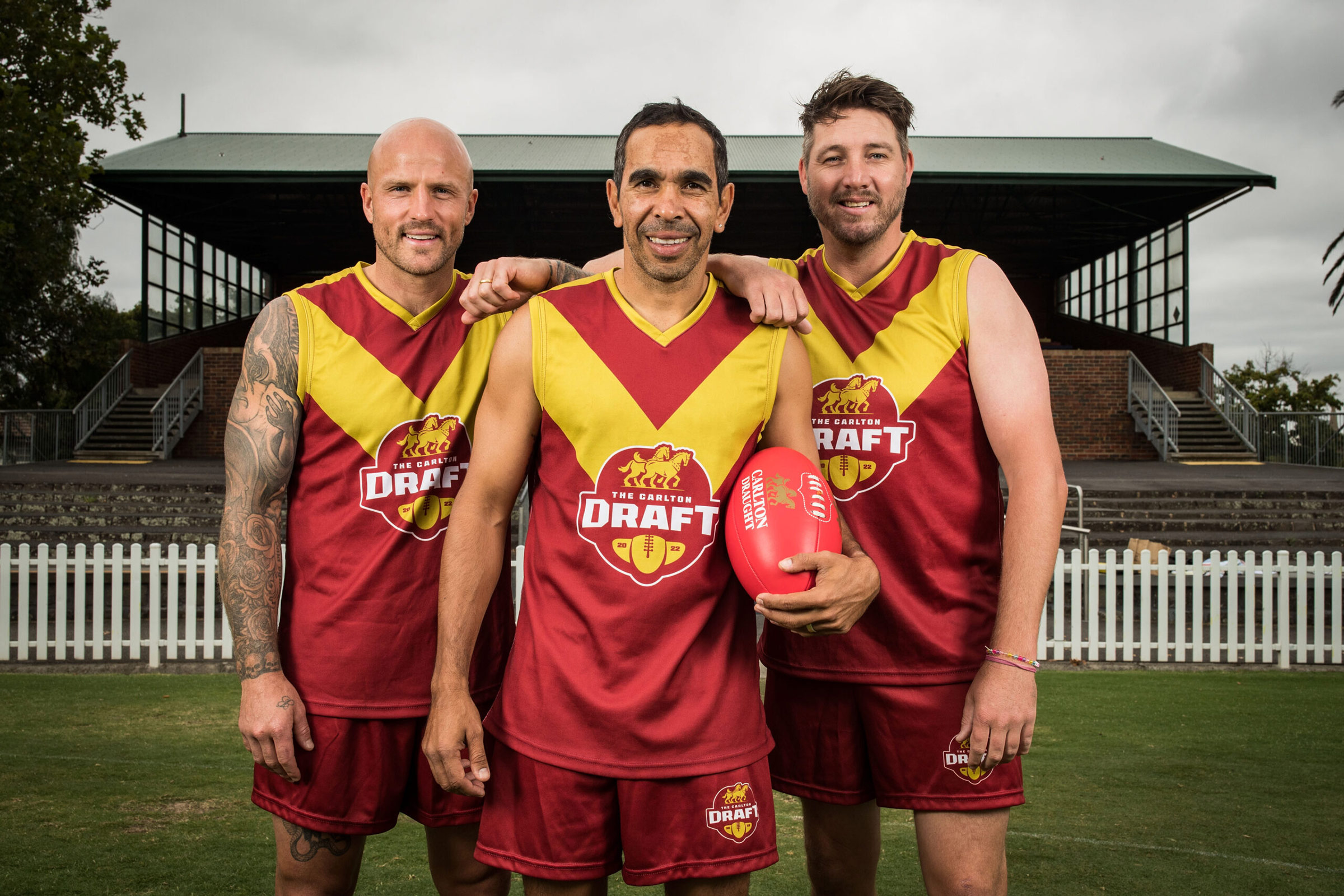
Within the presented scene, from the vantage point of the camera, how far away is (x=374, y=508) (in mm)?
2461

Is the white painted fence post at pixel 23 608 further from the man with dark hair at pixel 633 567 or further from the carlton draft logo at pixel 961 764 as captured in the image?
the carlton draft logo at pixel 961 764

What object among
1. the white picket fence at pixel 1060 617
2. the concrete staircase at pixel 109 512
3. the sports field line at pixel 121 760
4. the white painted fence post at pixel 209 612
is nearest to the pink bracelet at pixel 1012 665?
the sports field line at pixel 121 760

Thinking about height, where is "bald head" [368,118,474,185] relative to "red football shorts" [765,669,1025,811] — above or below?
above

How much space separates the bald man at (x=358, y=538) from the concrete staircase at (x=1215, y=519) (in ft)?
37.0

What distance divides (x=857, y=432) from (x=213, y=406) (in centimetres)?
2549

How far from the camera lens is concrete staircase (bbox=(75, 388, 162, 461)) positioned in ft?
74.3

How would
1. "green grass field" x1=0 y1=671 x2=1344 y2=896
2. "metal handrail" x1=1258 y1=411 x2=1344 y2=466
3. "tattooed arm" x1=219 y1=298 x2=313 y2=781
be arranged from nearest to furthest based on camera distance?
"tattooed arm" x1=219 y1=298 x2=313 y2=781, "green grass field" x1=0 y1=671 x2=1344 y2=896, "metal handrail" x1=1258 y1=411 x2=1344 y2=466

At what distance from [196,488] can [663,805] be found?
49.3ft

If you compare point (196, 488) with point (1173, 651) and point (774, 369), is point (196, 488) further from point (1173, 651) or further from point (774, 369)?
point (774, 369)

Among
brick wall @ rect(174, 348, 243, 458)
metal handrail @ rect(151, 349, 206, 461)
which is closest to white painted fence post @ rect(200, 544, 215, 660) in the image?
metal handrail @ rect(151, 349, 206, 461)

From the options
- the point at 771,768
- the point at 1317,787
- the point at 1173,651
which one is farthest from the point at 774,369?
the point at 1173,651

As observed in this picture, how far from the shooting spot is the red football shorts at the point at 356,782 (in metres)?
2.43

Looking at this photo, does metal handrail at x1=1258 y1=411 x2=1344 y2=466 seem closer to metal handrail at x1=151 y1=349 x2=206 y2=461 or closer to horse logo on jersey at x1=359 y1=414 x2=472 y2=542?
horse logo on jersey at x1=359 y1=414 x2=472 y2=542

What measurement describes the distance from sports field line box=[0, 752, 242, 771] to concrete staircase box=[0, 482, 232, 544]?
7000 mm
